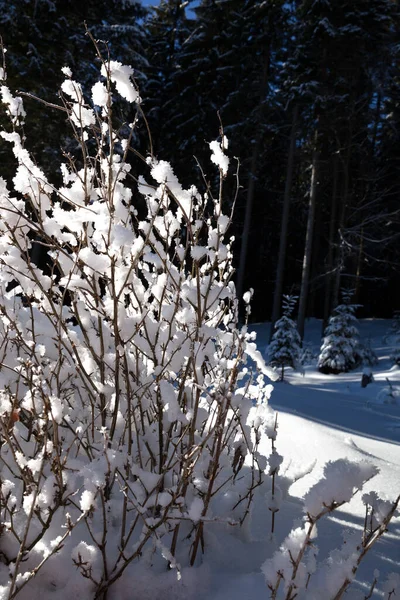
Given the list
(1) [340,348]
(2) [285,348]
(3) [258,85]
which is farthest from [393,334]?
(3) [258,85]

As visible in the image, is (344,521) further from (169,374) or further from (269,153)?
(269,153)

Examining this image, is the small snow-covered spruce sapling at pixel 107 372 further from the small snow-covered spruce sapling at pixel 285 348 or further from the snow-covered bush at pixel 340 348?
the snow-covered bush at pixel 340 348

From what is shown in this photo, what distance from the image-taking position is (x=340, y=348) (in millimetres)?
11469

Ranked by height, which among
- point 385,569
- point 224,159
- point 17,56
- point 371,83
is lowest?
point 385,569

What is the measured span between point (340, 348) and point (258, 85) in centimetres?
849

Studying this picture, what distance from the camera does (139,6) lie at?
12.5 meters

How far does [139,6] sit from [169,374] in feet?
45.1

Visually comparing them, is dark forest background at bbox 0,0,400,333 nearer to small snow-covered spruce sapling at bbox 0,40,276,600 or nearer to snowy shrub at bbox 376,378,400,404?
snowy shrub at bbox 376,378,400,404

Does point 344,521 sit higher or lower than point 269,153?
lower

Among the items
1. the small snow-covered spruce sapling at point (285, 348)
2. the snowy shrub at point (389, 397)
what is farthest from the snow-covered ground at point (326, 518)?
the small snow-covered spruce sapling at point (285, 348)

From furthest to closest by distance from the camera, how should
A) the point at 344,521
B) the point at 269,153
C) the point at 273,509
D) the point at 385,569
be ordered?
the point at 269,153, the point at 344,521, the point at 273,509, the point at 385,569

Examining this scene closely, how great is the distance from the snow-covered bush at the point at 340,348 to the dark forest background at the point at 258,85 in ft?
4.14

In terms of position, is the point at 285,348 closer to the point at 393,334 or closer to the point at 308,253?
the point at 308,253

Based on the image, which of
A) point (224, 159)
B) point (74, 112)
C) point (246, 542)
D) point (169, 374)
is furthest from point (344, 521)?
point (74, 112)
